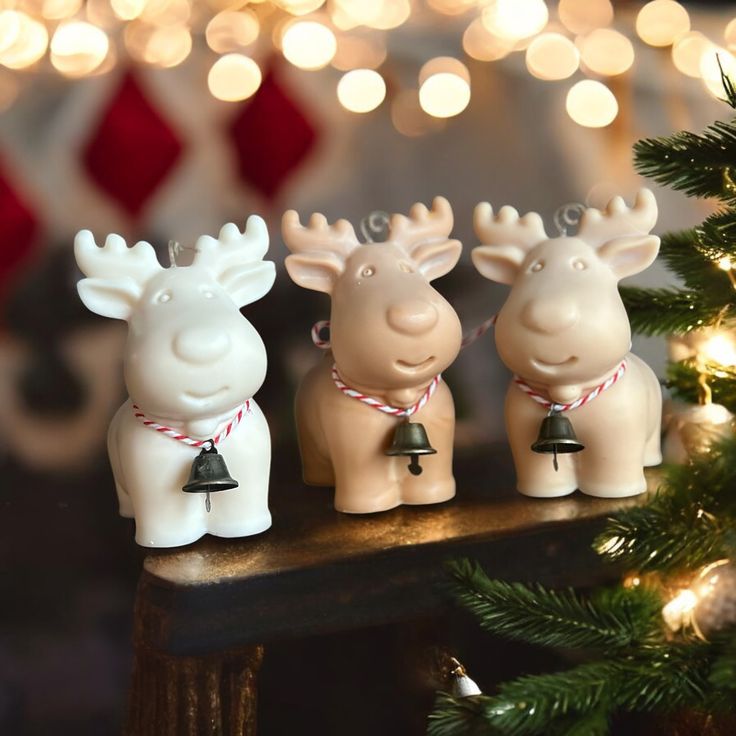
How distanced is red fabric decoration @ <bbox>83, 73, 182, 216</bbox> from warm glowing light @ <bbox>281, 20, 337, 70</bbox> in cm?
22

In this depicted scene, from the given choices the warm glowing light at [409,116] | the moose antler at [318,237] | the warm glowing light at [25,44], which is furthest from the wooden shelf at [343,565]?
the warm glowing light at [25,44]

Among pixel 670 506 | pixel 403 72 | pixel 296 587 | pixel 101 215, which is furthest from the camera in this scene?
pixel 403 72

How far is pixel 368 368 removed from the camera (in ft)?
3.38

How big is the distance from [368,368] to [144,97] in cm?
56

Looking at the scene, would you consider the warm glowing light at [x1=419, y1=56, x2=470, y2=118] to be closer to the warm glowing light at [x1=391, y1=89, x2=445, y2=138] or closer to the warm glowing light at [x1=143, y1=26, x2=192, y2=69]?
the warm glowing light at [x1=391, y1=89, x2=445, y2=138]

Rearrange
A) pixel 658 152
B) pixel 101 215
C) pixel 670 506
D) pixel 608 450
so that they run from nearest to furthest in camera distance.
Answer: pixel 670 506 → pixel 658 152 → pixel 608 450 → pixel 101 215

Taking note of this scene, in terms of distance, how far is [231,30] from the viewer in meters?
1.31

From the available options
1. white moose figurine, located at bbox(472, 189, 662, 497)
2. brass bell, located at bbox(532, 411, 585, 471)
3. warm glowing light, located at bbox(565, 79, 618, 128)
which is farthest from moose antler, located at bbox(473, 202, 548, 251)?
warm glowing light, located at bbox(565, 79, 618, 128)

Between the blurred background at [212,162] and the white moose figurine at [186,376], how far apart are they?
0.31 metres

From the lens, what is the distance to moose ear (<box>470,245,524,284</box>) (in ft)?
3.61

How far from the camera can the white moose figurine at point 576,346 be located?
1.04m

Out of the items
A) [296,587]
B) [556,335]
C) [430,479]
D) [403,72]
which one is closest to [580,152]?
[403,72]

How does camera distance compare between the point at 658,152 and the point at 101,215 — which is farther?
the point at 101,215

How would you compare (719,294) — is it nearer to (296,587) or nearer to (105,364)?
(296,587)
